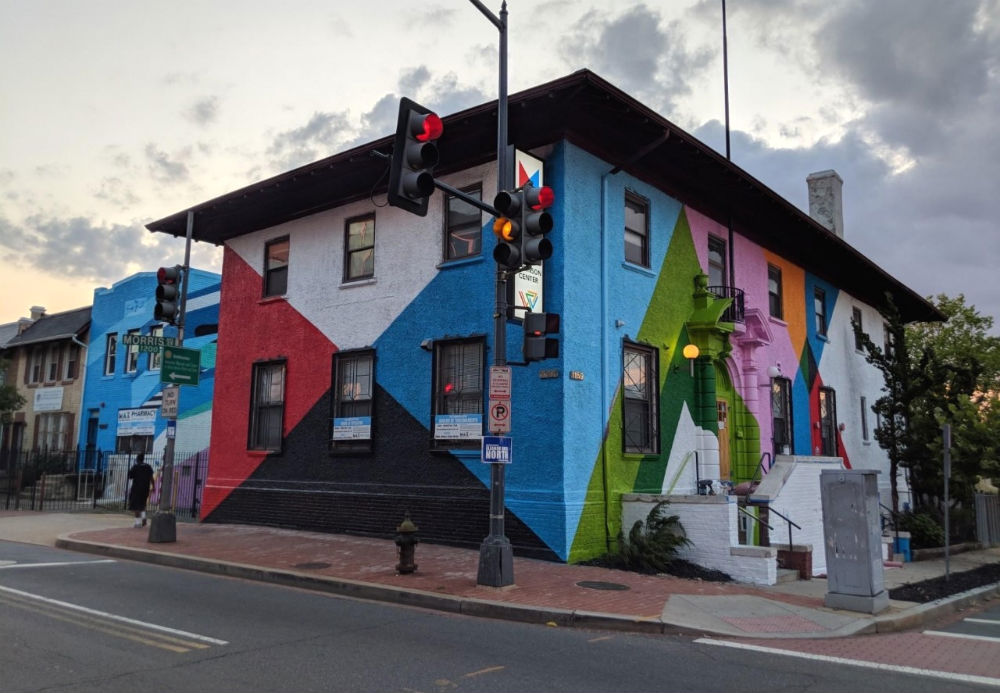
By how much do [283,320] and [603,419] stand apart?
8.04 m

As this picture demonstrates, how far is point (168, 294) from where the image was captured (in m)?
14.2

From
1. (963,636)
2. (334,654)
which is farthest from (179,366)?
(963,636)

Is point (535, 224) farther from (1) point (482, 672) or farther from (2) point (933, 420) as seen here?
(2) point (933, 420)

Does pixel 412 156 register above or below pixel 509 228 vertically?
above

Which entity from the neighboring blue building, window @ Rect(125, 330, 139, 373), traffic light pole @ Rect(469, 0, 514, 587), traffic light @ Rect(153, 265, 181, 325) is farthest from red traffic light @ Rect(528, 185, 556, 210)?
window @ Rect(125, 330, 139, 373)

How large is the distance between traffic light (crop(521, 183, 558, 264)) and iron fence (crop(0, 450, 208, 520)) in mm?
14272

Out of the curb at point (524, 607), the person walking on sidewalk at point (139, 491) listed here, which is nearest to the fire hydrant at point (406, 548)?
the curb at point (524, 607)

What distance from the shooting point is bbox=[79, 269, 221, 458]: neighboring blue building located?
25938mm

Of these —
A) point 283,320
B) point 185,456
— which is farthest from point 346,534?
point 185,456

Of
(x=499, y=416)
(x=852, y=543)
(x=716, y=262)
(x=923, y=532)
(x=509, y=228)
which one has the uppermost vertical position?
(x=716, y=262)

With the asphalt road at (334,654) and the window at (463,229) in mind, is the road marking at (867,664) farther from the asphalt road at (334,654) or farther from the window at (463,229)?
the window at (463,229)

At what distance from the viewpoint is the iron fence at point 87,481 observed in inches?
930

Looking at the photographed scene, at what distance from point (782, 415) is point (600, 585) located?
10684mm

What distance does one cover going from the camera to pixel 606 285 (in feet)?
45.6
